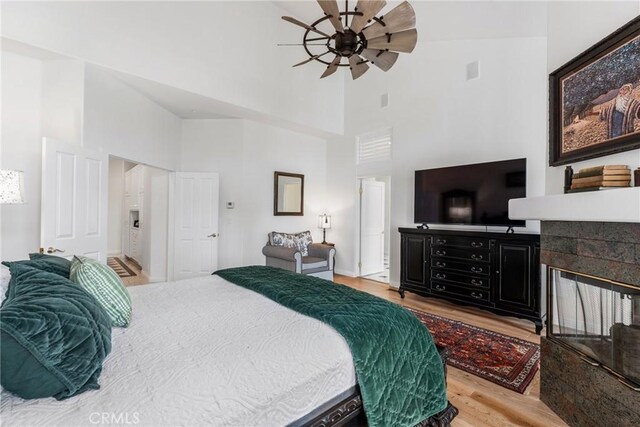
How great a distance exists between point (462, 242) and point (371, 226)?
252cm

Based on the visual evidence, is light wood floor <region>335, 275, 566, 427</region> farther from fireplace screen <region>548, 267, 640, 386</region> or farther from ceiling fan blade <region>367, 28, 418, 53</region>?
ceiling fan blade <region>367, 28, 418, 53</region>

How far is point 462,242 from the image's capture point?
12.6ft

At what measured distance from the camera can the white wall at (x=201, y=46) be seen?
2.94 metres

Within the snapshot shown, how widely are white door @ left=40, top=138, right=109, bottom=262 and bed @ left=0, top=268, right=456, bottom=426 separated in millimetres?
1893

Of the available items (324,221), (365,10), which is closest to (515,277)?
(365,10)

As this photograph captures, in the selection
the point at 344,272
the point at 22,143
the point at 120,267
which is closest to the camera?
the point at 22,143

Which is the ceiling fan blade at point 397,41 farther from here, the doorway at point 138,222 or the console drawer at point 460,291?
the doorway at point 138,222

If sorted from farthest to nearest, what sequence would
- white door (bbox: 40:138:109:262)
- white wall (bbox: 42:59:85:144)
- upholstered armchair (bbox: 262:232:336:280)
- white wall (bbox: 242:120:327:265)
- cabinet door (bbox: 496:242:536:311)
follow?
white wall (bbox: 242:120:327:265), upholstered armchair (bbox: 262:232:336:280), cabinet door (bbox: 496:242:536:311), white wall (bbox: 42:59:85:144), white door (bbox: 40:138:109:262)

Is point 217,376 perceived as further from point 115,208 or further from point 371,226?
point 115,208

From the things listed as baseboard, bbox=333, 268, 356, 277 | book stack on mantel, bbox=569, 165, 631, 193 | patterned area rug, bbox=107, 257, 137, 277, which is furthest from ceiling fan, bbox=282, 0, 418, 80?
patterned area rug, bbox=107, 257, 137, 277

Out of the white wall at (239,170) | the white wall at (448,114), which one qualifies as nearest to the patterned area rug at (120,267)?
the white wall at (239,170)

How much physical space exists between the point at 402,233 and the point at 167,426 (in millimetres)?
4061

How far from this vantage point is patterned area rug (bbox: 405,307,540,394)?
240 cm

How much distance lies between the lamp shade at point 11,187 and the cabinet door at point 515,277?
4543 mm
